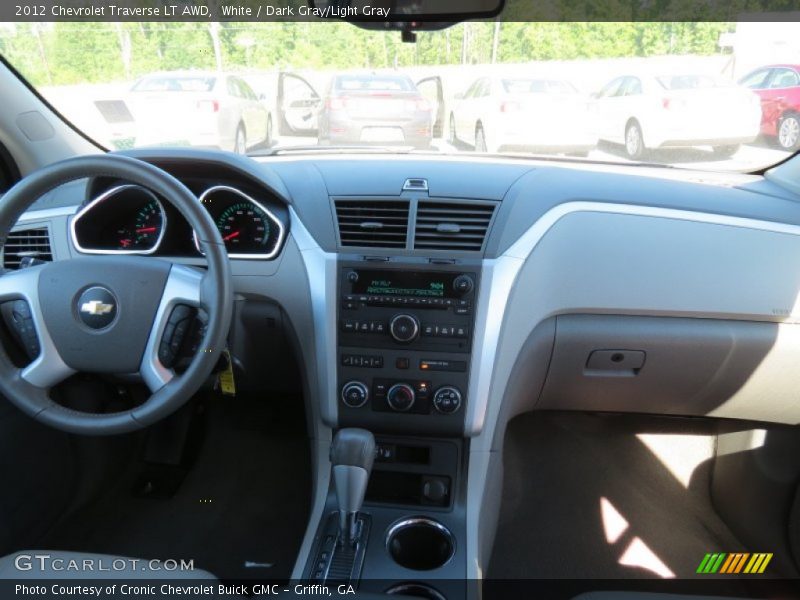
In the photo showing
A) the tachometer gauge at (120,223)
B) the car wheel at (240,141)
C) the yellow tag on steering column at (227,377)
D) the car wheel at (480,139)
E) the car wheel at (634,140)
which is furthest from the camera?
the car wheel at (480,139)

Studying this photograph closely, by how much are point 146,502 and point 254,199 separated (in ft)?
4.86

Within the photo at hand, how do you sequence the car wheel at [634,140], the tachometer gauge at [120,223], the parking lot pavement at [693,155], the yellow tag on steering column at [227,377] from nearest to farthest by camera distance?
1. the yellow tag on steering column at [227,377]
2. the tachometer gauge at [120,223]
3. the parking lot pavement at [693,155]
4. the car wheel at [634,140]

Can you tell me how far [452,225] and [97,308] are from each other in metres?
1.09

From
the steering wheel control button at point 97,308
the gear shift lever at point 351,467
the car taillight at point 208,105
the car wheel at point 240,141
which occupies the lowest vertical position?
the gear shift lever at point 351,467

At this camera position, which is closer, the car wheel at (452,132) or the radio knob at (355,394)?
the radio knob at (355,394)

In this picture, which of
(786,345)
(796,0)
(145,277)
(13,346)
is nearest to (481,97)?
(796,0)

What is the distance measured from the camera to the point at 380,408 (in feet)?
6.93

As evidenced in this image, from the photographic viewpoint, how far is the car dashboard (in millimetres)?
2043

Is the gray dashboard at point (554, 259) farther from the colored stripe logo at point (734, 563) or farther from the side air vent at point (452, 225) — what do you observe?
the colored stripe logo at point (734, 563)

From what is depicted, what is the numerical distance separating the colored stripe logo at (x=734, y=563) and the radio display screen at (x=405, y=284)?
1.55 metres

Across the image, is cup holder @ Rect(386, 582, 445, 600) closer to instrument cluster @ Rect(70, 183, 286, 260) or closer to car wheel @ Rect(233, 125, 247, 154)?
instrument cluster @ Rect(70, 183, 286, 260)

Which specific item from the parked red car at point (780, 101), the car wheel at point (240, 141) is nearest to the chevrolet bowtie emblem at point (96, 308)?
the car wheel at point (240, 141)

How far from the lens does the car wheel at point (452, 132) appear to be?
9.37 ft

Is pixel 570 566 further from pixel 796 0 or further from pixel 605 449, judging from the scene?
pixel 796 0
